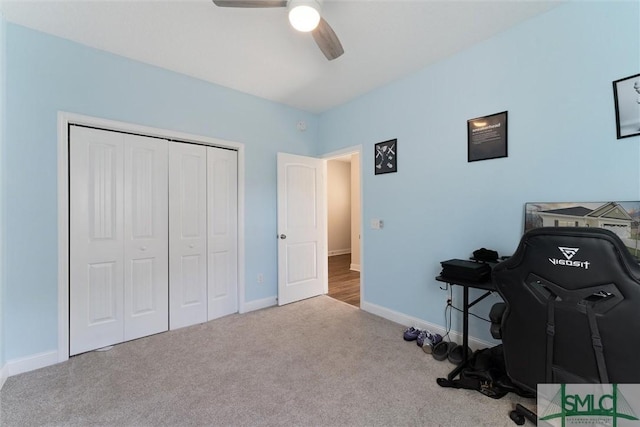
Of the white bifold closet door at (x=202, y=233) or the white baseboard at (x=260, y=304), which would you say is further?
the white baseboard at (x=260, y=304)

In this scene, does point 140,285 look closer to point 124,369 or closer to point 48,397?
point 124,369

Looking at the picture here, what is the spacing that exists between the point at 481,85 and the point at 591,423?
241 cm

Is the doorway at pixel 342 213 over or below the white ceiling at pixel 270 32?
below

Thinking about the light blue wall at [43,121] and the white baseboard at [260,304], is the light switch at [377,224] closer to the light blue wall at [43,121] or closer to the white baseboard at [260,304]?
the white baseboard at [260,304]

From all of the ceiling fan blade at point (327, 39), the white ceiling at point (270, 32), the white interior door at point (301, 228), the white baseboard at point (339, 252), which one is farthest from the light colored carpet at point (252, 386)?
the white baseboard at point (339, 252)

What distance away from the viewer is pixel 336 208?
280 inches

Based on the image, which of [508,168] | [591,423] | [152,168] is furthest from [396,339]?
[152,168]

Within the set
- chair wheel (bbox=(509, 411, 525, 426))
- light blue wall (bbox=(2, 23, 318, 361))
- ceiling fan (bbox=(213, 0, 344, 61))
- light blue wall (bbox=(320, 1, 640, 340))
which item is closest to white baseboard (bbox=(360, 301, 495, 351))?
→ light blue wall (bbox=(320, 1, 640, 340))

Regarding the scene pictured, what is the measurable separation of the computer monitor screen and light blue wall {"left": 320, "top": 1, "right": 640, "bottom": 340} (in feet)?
0.19

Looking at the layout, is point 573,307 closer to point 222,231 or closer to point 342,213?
point 222,231

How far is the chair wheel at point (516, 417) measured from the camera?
4.99ft

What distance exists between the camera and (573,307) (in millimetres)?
1163

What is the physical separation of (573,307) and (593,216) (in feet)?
3.31

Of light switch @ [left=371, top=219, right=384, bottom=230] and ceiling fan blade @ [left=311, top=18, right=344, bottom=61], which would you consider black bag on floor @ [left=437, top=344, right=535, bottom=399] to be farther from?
ceiling fan blade @ [left=311, top=18, right=344, bottom=61]
